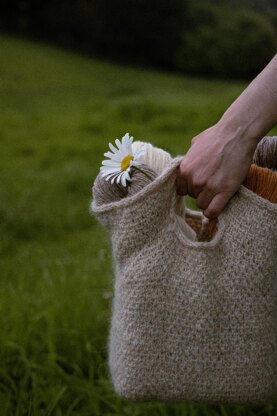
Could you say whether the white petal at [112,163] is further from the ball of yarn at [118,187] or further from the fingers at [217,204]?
the fingers at [217,204]

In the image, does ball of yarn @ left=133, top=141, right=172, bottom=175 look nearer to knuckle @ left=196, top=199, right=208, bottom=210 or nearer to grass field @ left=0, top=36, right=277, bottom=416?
knuckle @ left=196, top=199, right=208, bottom=210

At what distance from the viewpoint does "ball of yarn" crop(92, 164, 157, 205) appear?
3.53 feet

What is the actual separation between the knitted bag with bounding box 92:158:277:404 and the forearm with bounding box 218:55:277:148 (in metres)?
0.09

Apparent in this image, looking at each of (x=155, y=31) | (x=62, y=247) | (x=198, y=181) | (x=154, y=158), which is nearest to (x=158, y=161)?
(x=154, y=158)

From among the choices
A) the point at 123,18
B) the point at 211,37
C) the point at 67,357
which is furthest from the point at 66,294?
the point at 123,18

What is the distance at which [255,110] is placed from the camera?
1034mm

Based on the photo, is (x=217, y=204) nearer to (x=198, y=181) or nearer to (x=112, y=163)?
(x=198, y=181)

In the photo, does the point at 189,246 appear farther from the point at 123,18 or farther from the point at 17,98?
the point at 123,18

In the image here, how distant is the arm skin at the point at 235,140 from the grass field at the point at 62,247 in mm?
650

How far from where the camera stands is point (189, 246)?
1.08 metres

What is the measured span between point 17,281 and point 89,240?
0.54 metres

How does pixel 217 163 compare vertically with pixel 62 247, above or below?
above

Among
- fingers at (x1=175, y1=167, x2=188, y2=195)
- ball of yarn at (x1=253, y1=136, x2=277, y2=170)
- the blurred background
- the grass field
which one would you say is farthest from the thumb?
the blurred background

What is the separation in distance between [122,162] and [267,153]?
227mm
